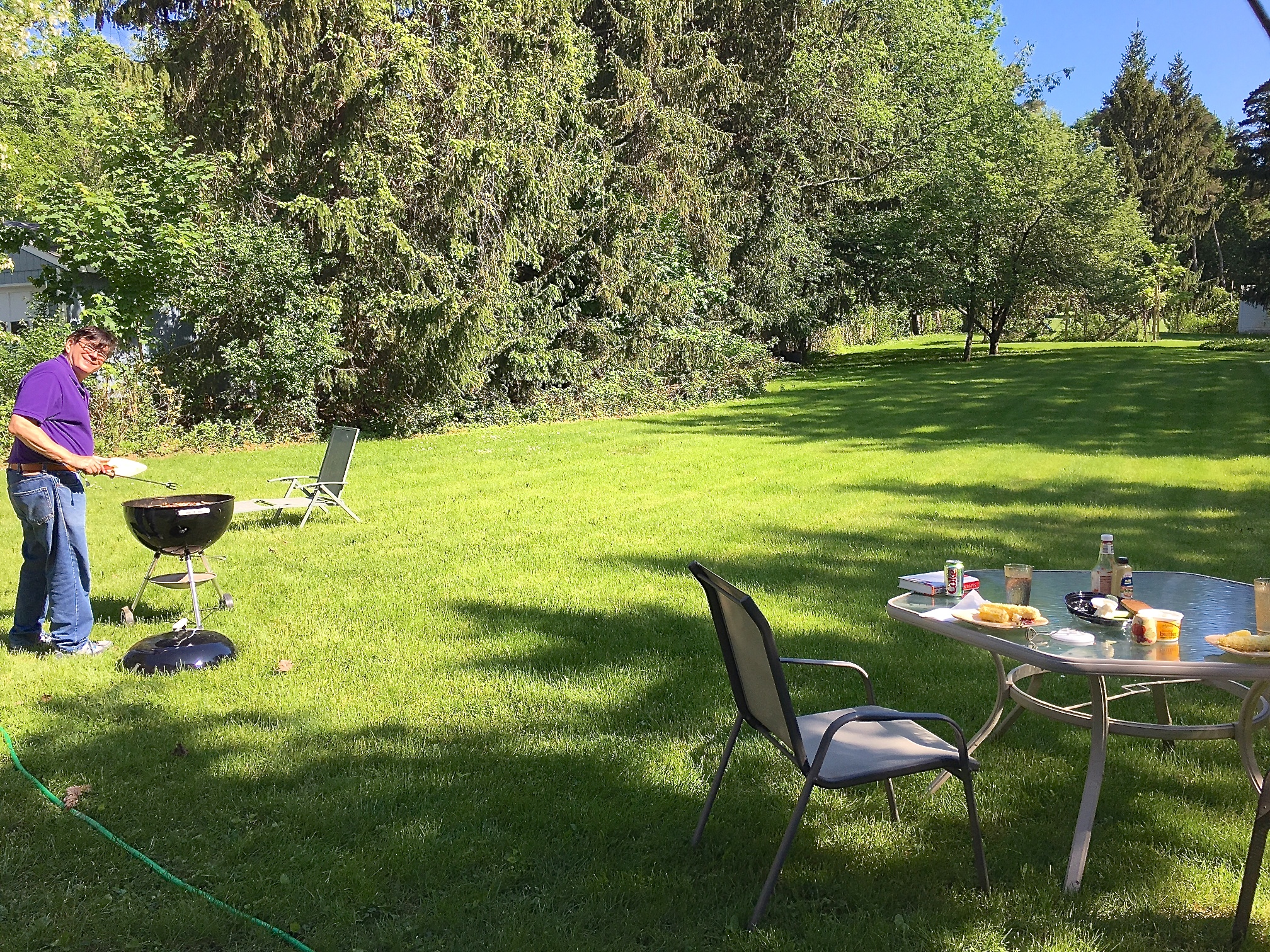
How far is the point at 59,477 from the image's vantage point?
5375 mm

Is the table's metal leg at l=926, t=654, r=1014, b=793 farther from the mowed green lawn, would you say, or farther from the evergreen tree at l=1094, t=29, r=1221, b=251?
the evergreen tree at l=1094, t=29, r=1221, b=251

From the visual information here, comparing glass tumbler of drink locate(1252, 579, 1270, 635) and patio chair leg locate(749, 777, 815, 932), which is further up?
glass tumbler of drink locate(1252, 579, 1270, 635)

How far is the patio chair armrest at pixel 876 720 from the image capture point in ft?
9.55

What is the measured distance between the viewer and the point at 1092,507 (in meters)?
9.45

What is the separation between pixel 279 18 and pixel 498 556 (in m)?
11.4

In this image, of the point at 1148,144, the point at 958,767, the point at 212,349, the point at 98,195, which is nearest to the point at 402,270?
the point at 212,349

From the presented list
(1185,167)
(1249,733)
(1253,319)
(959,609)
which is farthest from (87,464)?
(1185,167)

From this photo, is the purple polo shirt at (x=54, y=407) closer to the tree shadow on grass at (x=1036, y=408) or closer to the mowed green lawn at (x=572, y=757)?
the mowed green lawn at (x=572, y=757)

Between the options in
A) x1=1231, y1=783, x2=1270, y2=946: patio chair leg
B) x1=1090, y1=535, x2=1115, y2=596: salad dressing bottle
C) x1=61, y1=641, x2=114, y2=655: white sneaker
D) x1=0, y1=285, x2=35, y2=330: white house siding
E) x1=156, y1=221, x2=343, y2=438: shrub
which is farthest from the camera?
x1=0, y1=285, x2=35, y2=330: white house siding

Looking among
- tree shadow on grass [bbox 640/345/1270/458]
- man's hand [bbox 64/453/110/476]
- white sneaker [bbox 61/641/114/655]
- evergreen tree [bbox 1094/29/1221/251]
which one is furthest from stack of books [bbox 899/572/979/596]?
evergreen tree [bbox 1094/29/1221/251]

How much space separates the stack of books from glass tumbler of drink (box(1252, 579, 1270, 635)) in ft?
3.08

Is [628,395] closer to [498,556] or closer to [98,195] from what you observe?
[98,195]

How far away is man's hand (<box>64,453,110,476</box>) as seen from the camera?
521cm

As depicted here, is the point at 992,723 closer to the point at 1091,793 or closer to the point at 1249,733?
the point at 1091,793
